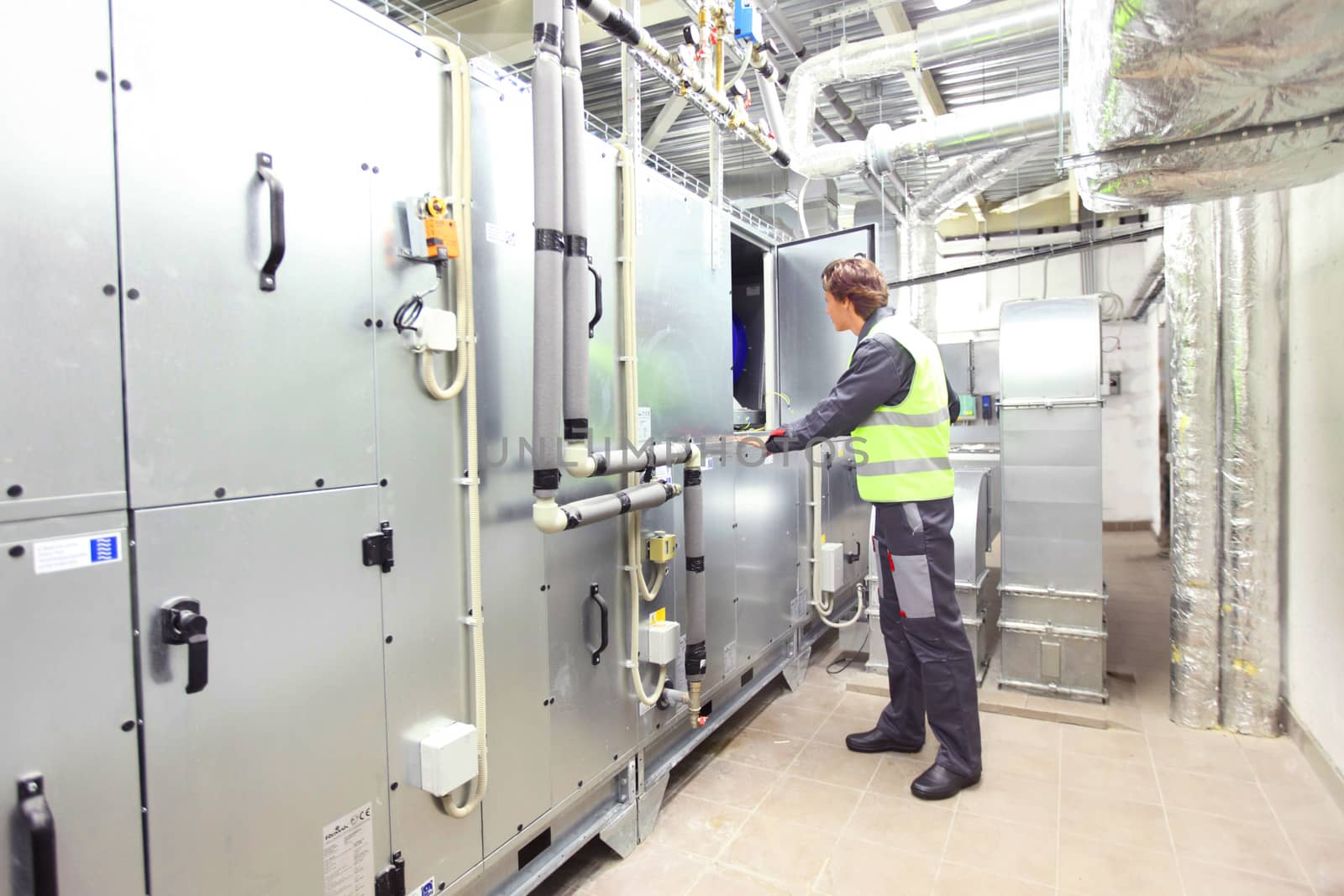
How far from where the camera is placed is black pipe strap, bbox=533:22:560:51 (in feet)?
4.90

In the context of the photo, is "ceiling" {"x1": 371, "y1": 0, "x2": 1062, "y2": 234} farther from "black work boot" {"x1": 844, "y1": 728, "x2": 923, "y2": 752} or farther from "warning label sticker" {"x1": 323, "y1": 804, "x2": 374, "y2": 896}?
"black work boot" {"x1": 844, "y1": 728, "x2": 923, "y2": 752}

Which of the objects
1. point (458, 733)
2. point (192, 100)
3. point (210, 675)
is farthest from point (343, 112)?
point (458, 733)

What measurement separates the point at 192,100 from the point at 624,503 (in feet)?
3.99

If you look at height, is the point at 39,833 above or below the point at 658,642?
above

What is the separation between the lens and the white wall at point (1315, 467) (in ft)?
7.41

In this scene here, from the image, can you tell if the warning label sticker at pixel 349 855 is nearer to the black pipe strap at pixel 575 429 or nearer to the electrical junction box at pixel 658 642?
the black pipe strap at pixel 575 429

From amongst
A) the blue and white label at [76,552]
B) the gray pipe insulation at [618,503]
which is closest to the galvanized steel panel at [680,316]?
the gray pipe insulation at [618,503]

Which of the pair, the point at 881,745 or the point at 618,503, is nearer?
the point at 618,503

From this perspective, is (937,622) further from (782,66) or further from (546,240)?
(782,66)

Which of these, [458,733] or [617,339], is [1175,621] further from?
[458,733]

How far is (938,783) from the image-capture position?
7.52 feet

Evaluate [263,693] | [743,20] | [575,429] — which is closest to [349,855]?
[263,693]

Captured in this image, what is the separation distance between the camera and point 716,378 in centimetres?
261

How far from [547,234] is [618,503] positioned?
0.70 meters
